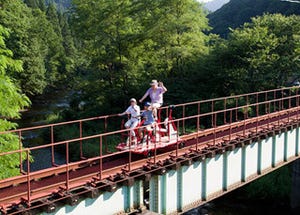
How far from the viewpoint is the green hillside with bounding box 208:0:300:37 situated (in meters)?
88.1

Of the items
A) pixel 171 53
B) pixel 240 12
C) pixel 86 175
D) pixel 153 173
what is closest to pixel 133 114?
pixel 153 173

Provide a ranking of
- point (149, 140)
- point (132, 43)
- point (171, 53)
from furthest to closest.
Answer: point (132, 43) → point (171, 53) → point (149, 140)

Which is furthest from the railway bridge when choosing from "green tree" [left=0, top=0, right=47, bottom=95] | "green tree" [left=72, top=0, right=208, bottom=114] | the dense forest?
"green tree" [left=0, top=0, right=47, bottom=95]

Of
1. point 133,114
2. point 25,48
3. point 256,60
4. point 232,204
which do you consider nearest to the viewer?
point 133,114

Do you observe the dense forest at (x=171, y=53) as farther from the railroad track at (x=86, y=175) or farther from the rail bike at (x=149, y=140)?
the rail bike at (x=149, y=140)

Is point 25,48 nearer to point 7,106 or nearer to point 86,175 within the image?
point 7,106

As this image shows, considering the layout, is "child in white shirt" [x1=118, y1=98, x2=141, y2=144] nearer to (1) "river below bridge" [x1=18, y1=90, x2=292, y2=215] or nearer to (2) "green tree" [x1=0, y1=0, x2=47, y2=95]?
(1) "river below bridge" [x1=18, y1=90, x2=292, y2=215]

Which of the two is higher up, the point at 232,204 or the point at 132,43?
the point at 132,43

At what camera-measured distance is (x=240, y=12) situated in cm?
10469

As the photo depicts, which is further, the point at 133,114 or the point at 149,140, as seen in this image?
the point at 149,140

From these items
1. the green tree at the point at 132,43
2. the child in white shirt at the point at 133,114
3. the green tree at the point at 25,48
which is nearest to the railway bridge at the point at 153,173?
the child in white shirt at the point at 133,114

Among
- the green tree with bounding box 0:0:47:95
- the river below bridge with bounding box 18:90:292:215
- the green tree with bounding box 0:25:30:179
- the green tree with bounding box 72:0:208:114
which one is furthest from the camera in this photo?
the green tree with bounding box 0:0:47:95

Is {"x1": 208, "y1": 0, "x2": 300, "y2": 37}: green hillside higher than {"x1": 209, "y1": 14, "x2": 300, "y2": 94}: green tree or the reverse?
higher

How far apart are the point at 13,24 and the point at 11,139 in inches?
1302
